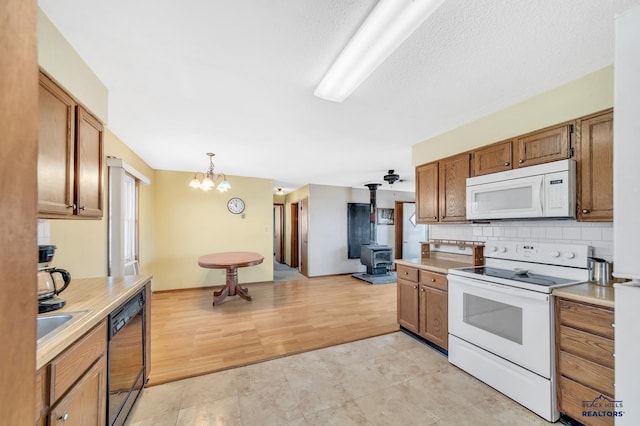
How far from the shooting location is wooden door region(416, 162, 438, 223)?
2.91 metres

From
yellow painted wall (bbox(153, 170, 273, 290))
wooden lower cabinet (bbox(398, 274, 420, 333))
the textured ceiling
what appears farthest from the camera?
yellow painted wall (bbox(153, 170, 273, 290))

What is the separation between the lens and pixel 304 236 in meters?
6.31

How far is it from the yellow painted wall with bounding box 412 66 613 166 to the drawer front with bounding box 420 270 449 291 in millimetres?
1332

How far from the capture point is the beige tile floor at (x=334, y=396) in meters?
1.68

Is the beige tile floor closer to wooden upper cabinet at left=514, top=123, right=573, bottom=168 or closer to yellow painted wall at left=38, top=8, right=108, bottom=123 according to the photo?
wooden upper cabinet at left=514, top=123, right=573, bottom=168

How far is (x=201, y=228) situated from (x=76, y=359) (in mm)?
4155

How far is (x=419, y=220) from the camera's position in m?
3.15

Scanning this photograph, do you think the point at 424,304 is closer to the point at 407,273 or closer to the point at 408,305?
the point at 408,305

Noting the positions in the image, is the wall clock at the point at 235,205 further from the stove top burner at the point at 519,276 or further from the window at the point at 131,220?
the stove top burner at the point at 519,276

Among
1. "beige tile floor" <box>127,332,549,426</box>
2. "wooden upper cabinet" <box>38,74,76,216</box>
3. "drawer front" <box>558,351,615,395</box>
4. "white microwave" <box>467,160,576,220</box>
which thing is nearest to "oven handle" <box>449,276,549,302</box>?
"drawer front" <box>558,351,615,395</box>

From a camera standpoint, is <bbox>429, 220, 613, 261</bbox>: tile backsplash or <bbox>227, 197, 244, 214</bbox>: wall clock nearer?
<bbox>429, 220, 613, 261</bbox>: tile backsplash

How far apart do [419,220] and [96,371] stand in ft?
10.2

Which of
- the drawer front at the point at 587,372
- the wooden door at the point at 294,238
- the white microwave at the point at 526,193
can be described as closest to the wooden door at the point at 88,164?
the white microwave at the point at 526,193

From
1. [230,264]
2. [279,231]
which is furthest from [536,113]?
[279,231]
